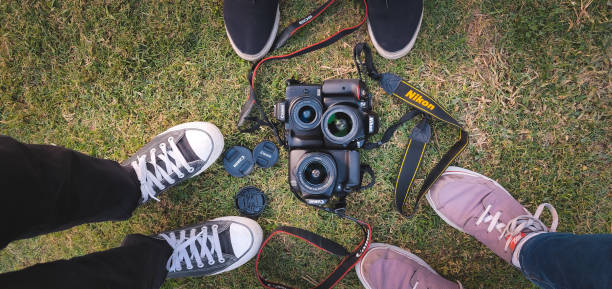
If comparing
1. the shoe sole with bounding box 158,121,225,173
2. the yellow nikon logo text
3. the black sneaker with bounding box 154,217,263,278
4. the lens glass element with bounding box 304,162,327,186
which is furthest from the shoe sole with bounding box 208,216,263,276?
the yellow nikon logo text

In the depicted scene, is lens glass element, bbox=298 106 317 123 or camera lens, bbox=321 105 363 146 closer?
camera lens, bbox=321 105 363 146

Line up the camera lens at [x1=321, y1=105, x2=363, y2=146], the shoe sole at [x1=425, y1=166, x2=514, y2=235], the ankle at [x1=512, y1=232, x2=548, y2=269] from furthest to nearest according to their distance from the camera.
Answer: the shoe sole at [x1=425, y1=166, x2=514, y2=235], the ankle at [x1=512, y1=232, x2=548, y2=269], the camera lens at [x1=321, y1=105, x2=363, y2=146]

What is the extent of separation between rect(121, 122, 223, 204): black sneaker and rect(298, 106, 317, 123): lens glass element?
2.32 feet

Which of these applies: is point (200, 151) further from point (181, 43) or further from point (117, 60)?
point (117, 60)

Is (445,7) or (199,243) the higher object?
(445,7)

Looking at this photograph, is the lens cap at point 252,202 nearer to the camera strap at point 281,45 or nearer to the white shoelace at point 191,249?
the white shoelace at point 191,249

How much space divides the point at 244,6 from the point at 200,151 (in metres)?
0.98

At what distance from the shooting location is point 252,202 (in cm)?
246

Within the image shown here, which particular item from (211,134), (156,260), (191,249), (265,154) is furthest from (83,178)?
(265,154)

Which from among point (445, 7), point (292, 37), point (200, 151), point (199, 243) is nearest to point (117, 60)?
point (200, 151)

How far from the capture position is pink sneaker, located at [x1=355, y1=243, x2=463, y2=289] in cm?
233

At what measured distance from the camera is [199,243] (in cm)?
237

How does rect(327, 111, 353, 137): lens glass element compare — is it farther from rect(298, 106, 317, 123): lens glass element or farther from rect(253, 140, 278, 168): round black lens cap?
rect(253, 140, 278, 168): round black lens cap

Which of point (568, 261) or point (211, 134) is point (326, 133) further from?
point (568, 261)
